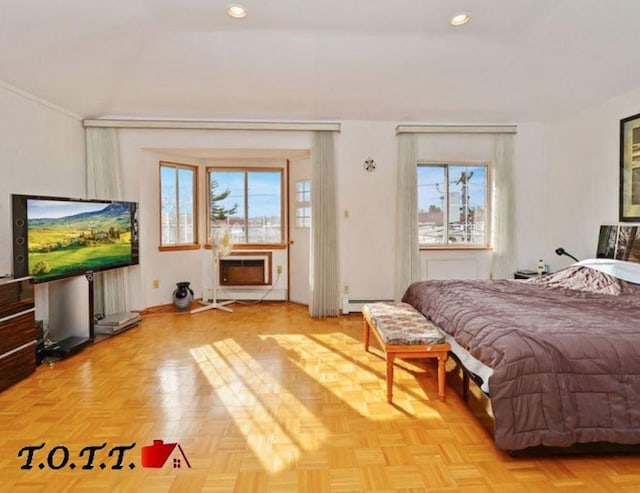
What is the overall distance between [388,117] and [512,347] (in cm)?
362

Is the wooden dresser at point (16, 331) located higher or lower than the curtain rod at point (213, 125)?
lower

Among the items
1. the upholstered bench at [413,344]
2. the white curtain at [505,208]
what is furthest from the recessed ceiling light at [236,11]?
the white curtain at [505,208]

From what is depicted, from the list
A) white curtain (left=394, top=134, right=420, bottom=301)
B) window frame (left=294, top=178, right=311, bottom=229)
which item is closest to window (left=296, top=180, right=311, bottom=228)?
window frame (left=294, top=178, right=311, bottom=229)

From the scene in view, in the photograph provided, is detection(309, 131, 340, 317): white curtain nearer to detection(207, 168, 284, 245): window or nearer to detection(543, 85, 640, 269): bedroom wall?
detection(207, 168, 284, 245): window

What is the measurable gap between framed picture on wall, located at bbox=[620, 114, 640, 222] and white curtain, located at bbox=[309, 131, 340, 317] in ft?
10.1

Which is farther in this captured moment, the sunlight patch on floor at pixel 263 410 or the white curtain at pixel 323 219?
the white curtain at pixel 323 219

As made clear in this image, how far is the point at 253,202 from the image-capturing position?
573cm

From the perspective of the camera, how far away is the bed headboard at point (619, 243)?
3.50 m

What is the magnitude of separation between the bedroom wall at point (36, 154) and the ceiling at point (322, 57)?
0.56 feet

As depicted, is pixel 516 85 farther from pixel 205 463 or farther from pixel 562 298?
pixel 205 463

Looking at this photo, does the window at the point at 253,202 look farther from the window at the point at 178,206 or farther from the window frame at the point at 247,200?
the window at the point at 178,206

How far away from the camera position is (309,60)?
363 centimetres

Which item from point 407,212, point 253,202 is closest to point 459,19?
point 407,212

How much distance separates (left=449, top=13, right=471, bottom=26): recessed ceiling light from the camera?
3018 millimetres
